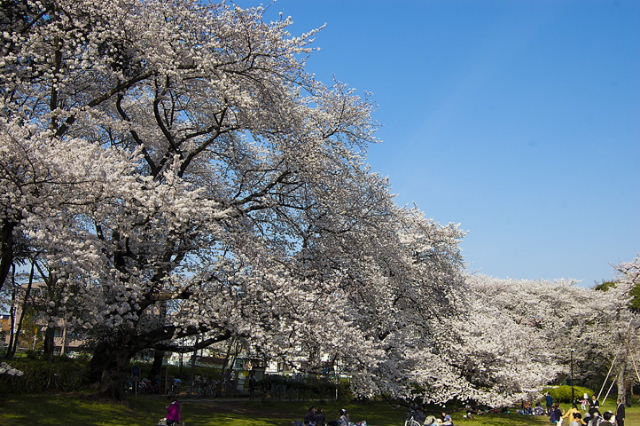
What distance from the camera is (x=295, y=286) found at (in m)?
17.0

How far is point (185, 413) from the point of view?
20.7m

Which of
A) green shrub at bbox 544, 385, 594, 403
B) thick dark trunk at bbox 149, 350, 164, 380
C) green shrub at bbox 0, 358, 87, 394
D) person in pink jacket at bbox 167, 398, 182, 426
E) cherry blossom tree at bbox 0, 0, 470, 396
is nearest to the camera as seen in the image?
cherry blossom tree at bbox 0, 0, 470, 396

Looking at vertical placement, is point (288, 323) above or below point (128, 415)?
above

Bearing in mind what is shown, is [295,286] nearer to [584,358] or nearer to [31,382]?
[31,382]

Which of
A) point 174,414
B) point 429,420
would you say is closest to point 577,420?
point 429,420

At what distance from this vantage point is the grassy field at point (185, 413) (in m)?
15.8

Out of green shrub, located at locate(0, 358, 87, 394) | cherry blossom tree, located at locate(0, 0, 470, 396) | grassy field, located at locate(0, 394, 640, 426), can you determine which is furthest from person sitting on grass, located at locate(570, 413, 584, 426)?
green shrub, located at locate(0, 358, 87, 394)

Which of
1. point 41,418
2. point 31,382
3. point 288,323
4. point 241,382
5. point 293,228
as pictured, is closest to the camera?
point 41,418

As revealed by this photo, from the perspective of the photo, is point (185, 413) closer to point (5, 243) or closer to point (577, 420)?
point (5, 243)

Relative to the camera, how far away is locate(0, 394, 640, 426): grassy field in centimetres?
1576

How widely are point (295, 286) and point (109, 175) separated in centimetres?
655

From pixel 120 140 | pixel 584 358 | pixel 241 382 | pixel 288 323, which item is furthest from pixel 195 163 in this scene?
pixel 584 358

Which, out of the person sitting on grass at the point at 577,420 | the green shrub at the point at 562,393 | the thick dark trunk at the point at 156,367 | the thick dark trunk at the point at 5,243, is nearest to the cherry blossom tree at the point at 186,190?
the thick dark trunk at the point at 5,243

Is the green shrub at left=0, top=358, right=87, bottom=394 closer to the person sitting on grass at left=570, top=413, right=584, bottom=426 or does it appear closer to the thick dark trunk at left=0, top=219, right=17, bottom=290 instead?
the thick dark trunk at left=0, top=219, right=17, bottom=290
